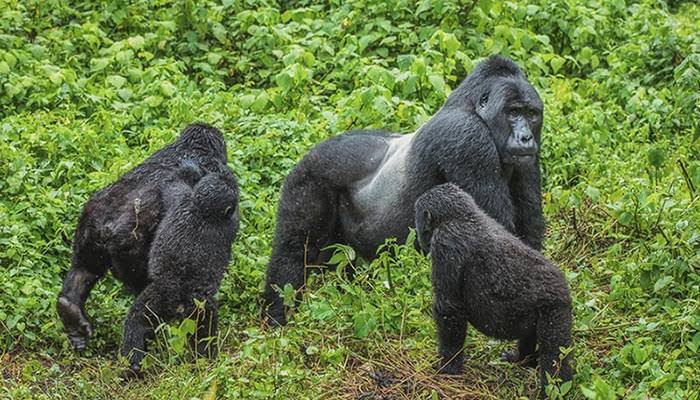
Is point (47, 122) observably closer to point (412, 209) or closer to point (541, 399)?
point (412, 209)

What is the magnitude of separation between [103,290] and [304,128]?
5.96 feet

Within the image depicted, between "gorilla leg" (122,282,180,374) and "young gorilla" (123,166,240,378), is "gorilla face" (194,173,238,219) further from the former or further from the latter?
"gorilla leg" (122,282,180,374)

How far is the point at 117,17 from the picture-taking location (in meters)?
9.38

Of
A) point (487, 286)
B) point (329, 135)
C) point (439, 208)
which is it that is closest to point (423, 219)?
point (439, 208)

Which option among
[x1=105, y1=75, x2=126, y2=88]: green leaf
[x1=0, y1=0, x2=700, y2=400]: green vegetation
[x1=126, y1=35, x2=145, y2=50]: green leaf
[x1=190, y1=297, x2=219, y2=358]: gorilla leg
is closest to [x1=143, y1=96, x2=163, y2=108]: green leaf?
[x1=0, y1=0, x2=700, y2=400]: green vegetation

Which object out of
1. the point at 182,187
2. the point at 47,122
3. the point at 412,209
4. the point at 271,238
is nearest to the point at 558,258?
the point at 412,209

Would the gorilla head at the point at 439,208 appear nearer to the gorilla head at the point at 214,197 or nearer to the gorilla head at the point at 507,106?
the gorilla head at the point at 507,106

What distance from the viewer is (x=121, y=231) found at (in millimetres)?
6066

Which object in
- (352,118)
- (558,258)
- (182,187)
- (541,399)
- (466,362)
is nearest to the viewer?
(541,399)

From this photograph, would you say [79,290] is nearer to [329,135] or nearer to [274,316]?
[274,316]

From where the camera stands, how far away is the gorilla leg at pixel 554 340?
5035 mm

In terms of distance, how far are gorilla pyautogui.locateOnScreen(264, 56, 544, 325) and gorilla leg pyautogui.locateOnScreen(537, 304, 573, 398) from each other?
958 millimetres

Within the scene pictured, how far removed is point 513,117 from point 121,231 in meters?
1.87

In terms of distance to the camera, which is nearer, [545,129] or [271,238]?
[271,238]
